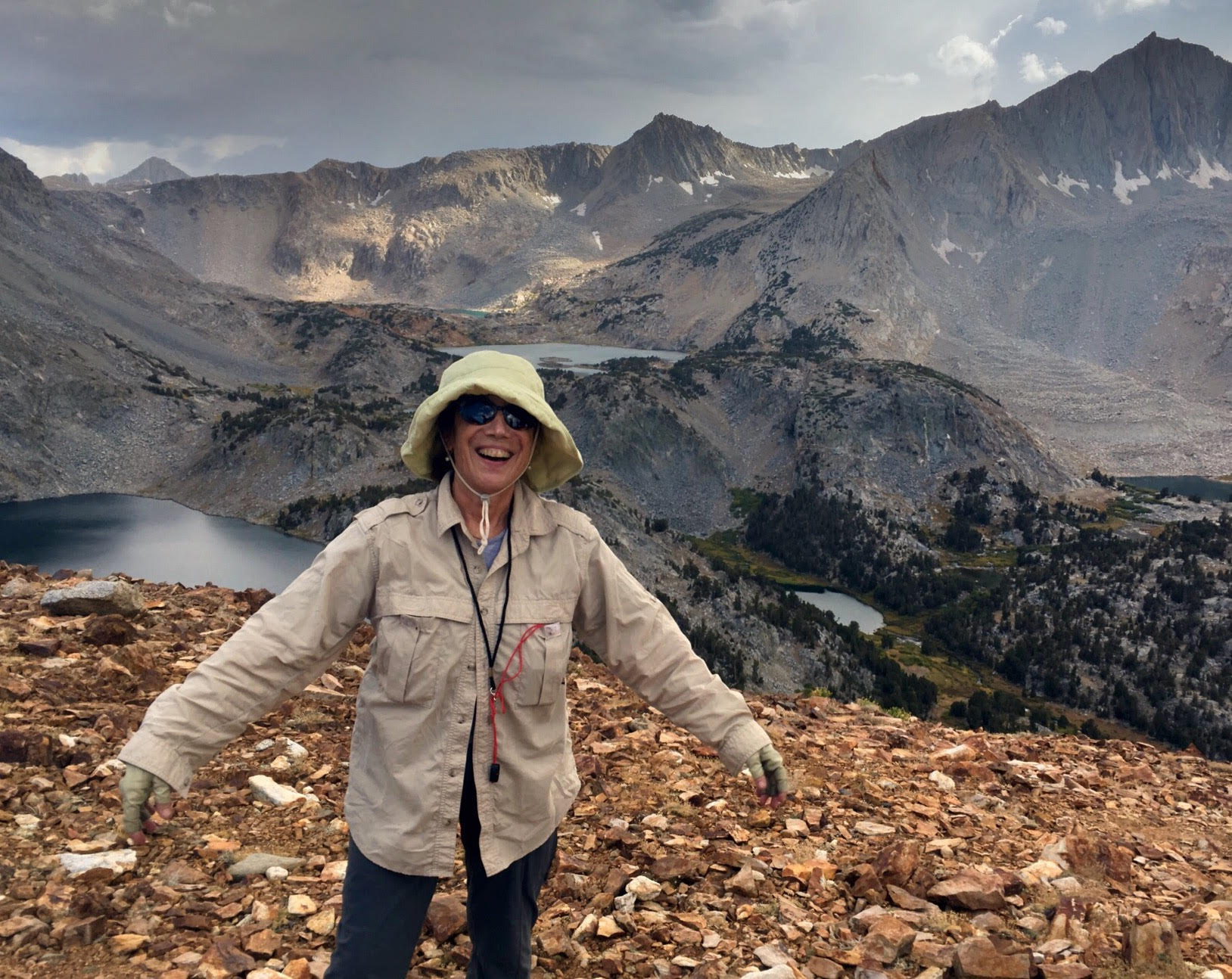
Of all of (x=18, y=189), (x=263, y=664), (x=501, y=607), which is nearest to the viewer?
(x=263, y=664)

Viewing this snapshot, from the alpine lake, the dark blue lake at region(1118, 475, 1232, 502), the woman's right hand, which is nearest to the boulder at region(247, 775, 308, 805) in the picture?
the woman's right hand

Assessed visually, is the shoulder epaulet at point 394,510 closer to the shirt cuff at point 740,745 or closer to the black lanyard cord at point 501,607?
the black lanyard cord at point 501,607

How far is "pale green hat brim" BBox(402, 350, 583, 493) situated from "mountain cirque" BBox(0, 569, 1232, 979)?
3.07m

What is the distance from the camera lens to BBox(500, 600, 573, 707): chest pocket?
354cm

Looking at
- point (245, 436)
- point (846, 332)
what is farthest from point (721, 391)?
point (245, 436)

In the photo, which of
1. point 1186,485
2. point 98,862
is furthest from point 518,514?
point 1186,485

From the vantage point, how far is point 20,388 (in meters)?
84.0

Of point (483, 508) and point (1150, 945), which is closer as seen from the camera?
point (483, 508)

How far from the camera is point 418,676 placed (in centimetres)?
344

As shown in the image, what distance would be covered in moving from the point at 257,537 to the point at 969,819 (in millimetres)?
69621

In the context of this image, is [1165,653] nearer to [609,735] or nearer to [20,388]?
[609,735]

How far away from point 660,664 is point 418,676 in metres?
1.20

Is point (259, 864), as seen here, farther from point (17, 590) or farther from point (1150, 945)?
point (17, 590)

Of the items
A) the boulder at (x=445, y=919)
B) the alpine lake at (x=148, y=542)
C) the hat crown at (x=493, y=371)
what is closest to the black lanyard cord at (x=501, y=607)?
the hat crown at (x=493, y=371)
